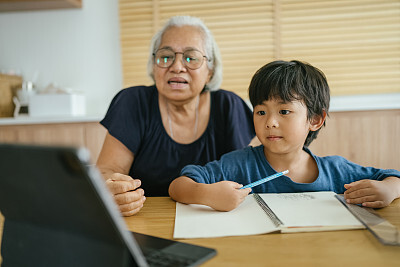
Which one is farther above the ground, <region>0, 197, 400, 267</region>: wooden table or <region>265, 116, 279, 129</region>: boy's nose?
<region>265, 116, 279, 129</region>: boy's nose

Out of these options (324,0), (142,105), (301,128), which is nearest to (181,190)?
(301,128)

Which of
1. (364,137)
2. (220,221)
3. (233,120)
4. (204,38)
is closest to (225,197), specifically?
(220,221)

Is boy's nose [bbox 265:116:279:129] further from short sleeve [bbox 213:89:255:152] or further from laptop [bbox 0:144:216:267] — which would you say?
laptop [bbox 0:144:216:267]

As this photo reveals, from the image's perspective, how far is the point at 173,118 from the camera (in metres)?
1.46

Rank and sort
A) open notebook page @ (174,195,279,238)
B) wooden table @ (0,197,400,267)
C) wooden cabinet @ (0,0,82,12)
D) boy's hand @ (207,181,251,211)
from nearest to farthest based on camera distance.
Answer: wooden table @ (0,197,400,267) → open notebook page @ (174,195,279,238) → boy's hand @ (207,181,251,211) → wooden cabinet @ (0,0,82,12)

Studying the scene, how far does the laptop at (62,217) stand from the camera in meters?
0.36

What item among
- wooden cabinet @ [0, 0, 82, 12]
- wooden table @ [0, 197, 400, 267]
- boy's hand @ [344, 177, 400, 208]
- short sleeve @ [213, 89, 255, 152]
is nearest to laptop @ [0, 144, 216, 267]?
wooden table @ [0, 197, 400, 267]

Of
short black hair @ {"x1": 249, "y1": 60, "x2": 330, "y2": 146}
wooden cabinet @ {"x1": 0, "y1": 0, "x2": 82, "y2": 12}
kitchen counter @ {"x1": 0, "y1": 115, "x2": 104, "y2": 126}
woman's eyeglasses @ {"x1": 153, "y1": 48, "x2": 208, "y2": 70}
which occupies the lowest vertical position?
kitchen counter @ {"x1": 0, "y1": 115, "x2": 104, "y2": 126}

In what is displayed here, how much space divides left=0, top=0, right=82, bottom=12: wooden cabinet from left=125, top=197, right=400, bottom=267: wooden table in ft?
8.03

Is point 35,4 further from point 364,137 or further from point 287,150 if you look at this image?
point 364,137

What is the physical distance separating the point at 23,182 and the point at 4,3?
268 cm

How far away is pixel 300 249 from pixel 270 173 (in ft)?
1.71

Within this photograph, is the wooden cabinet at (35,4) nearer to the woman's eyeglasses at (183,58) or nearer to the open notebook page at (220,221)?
the woman's eyeglasses at (183,58)

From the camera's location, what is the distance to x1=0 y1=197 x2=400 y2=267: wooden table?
0.52 m
